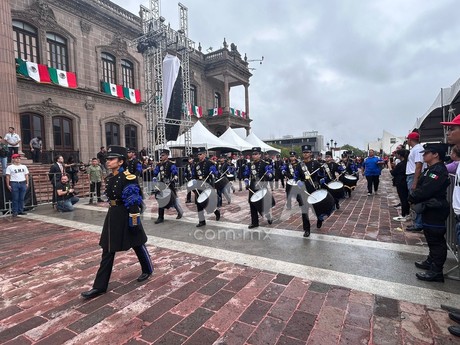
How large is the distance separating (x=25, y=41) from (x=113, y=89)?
561cm

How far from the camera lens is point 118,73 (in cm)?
2122

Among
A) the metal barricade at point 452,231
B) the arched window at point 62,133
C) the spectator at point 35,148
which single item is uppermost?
the arched window at point 62,133

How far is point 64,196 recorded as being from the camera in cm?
926

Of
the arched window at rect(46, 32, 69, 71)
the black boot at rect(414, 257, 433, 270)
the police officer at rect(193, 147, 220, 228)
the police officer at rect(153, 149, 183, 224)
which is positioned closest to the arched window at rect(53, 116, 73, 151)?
the arched window at rect(46, 32, 69, 71)

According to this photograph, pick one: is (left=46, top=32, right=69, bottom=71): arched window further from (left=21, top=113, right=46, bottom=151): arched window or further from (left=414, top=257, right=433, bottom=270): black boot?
(left=414, top=257, right=433, bottom=270): black boot

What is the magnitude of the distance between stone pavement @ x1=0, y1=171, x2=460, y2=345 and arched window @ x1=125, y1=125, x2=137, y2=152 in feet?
56.8

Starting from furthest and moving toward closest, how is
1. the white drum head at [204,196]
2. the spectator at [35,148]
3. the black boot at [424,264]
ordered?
the spectator at [35,148]
the white drum head at [204,196]
the black boot at [424,264]

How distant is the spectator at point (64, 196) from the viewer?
29.5ft

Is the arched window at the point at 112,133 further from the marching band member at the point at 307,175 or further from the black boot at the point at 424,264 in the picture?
the black boot at the point at 424,264

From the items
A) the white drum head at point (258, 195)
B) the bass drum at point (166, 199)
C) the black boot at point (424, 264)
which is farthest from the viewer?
the bass drum at point (166, 199)

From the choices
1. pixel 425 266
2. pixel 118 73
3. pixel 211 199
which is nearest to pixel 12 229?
pixel 211 199

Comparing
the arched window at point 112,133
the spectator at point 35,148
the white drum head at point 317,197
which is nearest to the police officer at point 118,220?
the white drum head at point 317,197

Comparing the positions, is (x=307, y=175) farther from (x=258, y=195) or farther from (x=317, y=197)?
(x=258, y=195)

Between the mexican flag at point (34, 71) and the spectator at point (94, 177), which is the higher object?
the mexican flag at point (34, 71)
